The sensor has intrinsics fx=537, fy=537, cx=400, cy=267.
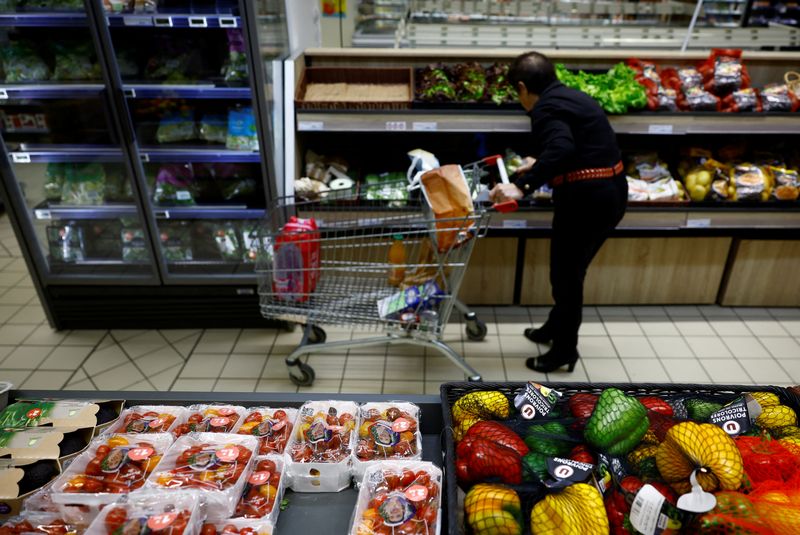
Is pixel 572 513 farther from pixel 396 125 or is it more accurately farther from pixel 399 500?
pixel 396 125

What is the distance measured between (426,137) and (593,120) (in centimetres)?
148

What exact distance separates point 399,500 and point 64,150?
3.17 meters

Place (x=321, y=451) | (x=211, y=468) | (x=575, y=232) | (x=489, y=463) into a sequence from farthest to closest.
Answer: (x=575, y=232) < (x=321, y=451) < (x=211, y=468) < (x=489, y=463)

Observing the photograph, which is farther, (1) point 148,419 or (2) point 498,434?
(1) point 148,419

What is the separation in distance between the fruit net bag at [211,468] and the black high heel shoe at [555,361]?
7.11ft

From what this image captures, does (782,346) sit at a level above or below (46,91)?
below

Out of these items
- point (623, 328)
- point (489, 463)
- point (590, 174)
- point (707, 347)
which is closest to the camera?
point (489, 463)

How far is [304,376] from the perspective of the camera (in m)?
3.12

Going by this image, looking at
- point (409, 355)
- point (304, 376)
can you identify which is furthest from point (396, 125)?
point (304, 376)

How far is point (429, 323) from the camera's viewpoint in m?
2.76

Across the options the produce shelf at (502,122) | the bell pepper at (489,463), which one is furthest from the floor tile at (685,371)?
the bell pepper at (489,463)

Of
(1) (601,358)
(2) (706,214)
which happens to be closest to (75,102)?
(1) (601,358)

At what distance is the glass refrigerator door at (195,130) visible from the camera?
124 inches

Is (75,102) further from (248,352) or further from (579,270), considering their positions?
(579,270)
